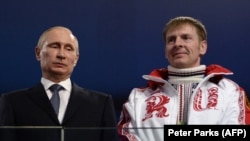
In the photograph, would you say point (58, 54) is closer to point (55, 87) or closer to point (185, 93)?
point (55, 87)

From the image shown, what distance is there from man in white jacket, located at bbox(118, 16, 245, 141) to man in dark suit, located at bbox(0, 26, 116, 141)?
79mm

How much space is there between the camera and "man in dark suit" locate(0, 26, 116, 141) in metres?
0.99

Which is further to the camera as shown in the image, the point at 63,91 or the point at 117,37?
the point at 117,37

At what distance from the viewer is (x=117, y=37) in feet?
4.79

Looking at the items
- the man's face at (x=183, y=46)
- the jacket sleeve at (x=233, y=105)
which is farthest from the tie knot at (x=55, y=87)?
the jacket sleeve at (x=233, y=105)

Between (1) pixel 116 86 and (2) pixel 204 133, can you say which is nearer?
(2) pixel 204 133

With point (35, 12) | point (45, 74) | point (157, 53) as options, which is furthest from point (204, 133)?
point (35, 12)

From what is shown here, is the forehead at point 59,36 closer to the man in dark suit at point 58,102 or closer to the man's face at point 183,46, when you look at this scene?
the man in dark suit at point 58,102

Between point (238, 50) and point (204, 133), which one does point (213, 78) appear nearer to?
point (204, 133)

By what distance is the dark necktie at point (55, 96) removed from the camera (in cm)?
105

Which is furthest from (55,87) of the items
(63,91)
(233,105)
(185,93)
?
(233,105)

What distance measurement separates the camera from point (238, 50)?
4.73 feet

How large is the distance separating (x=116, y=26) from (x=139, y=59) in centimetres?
13

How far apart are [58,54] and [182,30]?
0.29 meters
